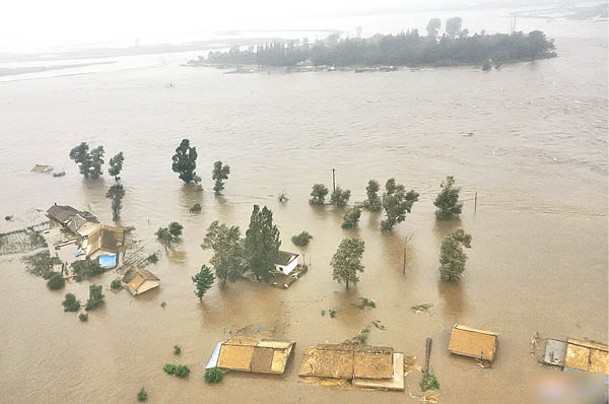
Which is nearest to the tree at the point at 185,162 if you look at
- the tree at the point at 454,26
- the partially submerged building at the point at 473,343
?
the partially submerged building at the point at 473,343

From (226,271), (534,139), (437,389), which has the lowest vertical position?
(437,389)

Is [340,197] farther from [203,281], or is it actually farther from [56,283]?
[56,283]

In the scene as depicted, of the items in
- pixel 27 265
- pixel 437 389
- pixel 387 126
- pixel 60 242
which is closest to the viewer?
pixel 437 389

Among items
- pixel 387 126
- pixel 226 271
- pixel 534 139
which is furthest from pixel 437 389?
pixel 387 126

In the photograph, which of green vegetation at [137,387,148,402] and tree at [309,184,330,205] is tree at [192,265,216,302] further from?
tree at [309,184,330,205]

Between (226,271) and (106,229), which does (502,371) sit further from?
(106,229)

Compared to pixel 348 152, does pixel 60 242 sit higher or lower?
lower

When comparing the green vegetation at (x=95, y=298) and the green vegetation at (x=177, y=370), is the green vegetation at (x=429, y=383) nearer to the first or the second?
the green vegetation at (x=177, y=370)

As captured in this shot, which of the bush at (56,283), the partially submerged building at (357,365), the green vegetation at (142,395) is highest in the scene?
the bush at (56,283)
